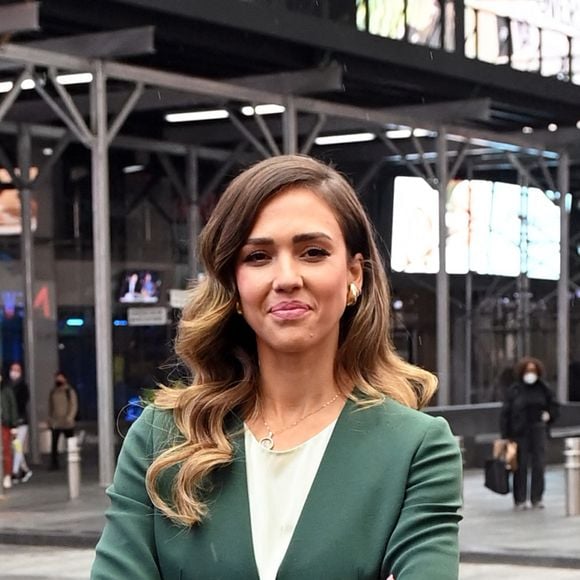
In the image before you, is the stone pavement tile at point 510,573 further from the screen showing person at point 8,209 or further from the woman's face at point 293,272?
the screen showing person at point 8,209

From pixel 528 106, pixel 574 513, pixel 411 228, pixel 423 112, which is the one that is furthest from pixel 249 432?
pixel 411 228

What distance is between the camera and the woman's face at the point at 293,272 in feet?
8.08

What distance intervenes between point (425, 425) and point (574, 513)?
16754 mm

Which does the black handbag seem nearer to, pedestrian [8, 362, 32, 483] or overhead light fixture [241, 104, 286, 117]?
pedestrian [8, 362, 32, 483]

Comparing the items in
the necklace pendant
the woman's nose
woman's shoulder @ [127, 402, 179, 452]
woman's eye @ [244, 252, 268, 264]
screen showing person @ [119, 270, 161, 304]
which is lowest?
screen showing person @ [119, 270, 161, 304]

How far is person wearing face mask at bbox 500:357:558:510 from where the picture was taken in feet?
62.9

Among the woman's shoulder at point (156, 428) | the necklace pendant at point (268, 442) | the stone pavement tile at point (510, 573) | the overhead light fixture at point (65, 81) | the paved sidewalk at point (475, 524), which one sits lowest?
the paved sidewalk at point (475, 524)

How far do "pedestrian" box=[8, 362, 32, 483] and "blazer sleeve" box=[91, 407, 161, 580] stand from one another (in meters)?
21.6

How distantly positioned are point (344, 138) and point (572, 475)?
56.0 ft

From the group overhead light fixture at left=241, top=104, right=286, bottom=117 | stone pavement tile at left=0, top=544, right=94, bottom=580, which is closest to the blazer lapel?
stone pavement tile at left=0, top=544, right=94, bottom=580

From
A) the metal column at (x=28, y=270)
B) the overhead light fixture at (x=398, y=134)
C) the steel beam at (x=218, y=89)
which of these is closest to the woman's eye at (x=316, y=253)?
the steel beam at (x=218, y=89)

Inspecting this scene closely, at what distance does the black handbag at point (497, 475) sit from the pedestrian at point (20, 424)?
8.11m

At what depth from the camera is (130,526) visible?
2465mm

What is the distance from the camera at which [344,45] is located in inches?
987
